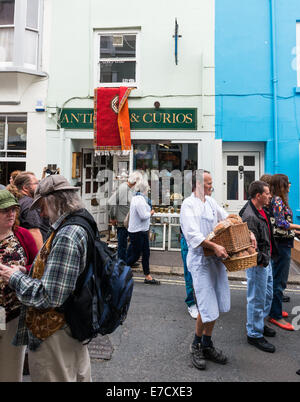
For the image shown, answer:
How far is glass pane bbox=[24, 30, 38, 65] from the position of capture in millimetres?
8852

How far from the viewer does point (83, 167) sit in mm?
9656

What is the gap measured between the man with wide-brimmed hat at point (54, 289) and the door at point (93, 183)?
7.74 meters

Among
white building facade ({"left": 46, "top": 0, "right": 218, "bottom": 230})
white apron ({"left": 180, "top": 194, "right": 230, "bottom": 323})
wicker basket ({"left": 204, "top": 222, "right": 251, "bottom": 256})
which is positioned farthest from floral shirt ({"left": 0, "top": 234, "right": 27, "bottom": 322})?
white building facade ({"left": 46, "top": 0, "right": 218, "bottom": 230})

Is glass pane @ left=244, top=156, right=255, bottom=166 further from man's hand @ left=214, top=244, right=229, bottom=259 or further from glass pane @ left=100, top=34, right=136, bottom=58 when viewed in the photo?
man's hand @ left=214, top=244, right=229, bottom=259

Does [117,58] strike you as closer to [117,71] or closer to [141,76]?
[117,71]

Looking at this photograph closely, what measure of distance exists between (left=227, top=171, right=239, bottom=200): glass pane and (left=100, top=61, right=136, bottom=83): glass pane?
161 inches

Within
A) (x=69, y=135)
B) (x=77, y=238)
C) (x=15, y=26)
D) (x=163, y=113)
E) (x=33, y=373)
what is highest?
(x=15, y=26)

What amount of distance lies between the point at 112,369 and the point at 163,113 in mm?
7031

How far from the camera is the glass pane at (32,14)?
8.81 m

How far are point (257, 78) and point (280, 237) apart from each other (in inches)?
232
